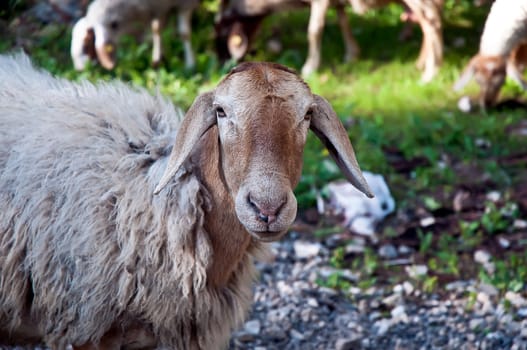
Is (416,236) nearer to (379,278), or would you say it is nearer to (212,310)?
(379,278)

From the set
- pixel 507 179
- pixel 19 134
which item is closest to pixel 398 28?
pixel 507 179

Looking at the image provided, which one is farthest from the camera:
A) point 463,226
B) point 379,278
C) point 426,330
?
point 463,226

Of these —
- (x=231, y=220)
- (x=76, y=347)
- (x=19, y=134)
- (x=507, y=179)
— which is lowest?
(x=507, y=179)

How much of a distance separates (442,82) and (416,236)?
8.71 ft

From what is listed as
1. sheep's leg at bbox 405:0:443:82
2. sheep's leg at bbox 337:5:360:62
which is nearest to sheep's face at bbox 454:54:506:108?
sheep's leg at bbox 405:0:443:82

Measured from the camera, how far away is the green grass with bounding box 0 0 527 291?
18.1 feet

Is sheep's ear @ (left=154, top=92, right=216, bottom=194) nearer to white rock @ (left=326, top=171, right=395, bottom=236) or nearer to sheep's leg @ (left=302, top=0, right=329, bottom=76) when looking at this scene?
white rock @ (left=326, top=171, right=395, bottom=236)

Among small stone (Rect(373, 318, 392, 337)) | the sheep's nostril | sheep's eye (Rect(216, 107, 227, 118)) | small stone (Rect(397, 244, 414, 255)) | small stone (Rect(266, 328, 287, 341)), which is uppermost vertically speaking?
sheep's eye (Rect(216, 107, 227, 118))

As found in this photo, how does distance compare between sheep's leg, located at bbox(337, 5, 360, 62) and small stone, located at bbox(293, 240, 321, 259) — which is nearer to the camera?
small stone, located at bbox(293, 240, 321, 259)

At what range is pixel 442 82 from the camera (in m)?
7.88

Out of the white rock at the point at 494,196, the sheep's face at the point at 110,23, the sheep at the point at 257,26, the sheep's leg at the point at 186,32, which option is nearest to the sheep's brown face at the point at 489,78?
the white rock at the point at 494,196

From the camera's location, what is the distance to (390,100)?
750 centimetres

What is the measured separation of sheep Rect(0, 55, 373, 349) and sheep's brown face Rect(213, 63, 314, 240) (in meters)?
0.04

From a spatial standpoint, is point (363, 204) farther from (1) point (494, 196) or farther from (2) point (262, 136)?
(2) point (262, 136)
